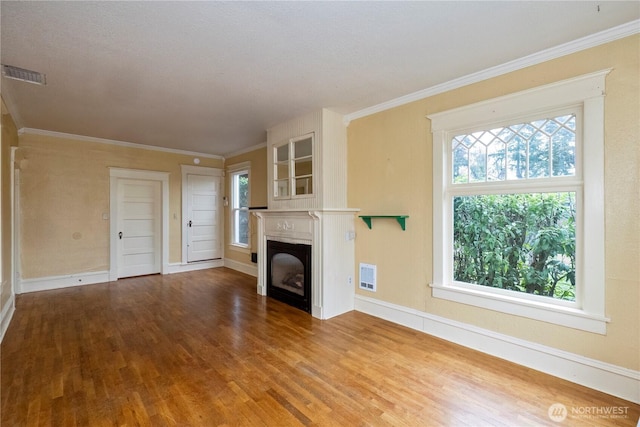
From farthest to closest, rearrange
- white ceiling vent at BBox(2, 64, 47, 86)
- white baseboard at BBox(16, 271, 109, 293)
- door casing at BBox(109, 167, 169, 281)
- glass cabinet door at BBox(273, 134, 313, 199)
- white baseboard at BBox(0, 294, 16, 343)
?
1. door casing at BBox(109, 167, 169, 281)
2. white baseboard at BBox(16, 271, 109, 293)
3. glass cabinet door at BBox(273, 134, 313, 199)
4. white baseboard at BBox(0, 294, 16, 343)
5. white ceiling vent at BBox(2, 64, 47, 86)

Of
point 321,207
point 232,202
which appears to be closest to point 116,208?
point 232,202

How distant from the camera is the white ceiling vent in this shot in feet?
8.36

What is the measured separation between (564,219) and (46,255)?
710 cm

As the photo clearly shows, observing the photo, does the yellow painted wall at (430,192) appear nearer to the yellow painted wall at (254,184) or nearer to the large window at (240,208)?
the yellow painted wall at (254,184)

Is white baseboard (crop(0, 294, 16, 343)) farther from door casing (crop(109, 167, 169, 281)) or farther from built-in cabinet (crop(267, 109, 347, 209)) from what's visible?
built-in cabinet (crop(267, 109, 347, 209))

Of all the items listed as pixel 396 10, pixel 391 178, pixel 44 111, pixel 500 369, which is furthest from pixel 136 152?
pixel 500 369

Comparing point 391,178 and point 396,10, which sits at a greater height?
point 396,10

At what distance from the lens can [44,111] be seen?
3787 mm

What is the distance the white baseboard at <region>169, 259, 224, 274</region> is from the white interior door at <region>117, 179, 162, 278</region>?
0.88 feet

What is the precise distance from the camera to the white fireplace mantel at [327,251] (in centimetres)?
357

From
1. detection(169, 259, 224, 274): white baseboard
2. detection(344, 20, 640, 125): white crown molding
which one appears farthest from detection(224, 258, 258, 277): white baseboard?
detection(344, 20, 640, 125): white crown molding

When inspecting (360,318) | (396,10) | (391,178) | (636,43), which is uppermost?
(396,10)

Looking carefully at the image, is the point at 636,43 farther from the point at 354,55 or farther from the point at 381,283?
the point at 381,283

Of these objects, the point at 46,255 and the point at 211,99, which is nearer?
the point at 211,99
